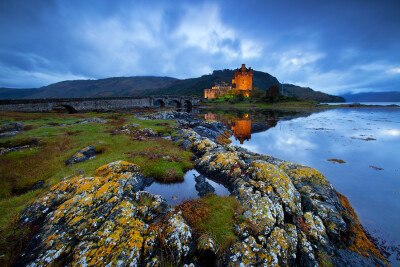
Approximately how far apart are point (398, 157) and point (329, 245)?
22.0 meters

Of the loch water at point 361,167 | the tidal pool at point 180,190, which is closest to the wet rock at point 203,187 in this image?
the tidal pool at point 180,190

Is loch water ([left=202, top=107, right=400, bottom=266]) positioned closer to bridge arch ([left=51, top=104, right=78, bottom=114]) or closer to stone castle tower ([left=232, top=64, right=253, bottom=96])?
bridge arch ([left=51, top=104, right=78, bottom=114])

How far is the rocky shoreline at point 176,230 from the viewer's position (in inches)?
189

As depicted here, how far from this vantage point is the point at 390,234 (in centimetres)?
792

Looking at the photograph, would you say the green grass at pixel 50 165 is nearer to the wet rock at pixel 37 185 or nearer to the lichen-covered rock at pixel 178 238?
the wet rock at pixel 37 185

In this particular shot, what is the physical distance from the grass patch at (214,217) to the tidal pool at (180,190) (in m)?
1.53

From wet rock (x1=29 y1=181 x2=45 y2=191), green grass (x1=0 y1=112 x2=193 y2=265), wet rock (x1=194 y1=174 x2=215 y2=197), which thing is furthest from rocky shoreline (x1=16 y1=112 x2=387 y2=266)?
wet rock (x1=29 y1=181 x2=45 y2=191)

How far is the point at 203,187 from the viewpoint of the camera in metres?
10.2

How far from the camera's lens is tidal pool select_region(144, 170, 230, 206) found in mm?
9375

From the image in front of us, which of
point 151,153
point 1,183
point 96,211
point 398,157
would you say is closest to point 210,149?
point 151,153

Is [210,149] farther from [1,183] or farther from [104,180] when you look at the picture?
[1,183]

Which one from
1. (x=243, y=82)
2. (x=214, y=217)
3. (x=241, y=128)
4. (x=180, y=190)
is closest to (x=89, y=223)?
(x=214, y=217)

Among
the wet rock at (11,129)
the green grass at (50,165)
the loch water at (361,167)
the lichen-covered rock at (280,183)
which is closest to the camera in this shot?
the green grass at (50,165)

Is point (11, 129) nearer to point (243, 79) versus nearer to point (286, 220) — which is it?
point (286, 220)
